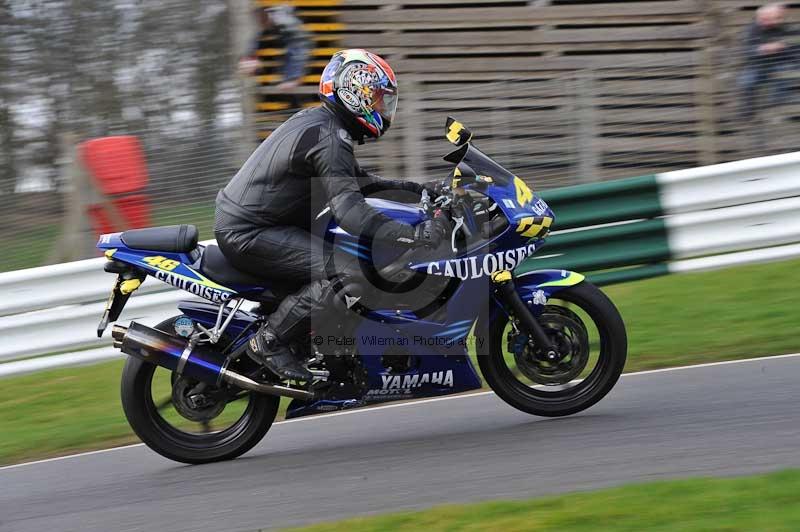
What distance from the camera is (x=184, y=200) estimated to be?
8.72m

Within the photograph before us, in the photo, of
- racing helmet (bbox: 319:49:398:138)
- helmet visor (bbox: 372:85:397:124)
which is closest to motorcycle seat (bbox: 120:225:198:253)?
racing helmet (bbox: 319:49:398:138)

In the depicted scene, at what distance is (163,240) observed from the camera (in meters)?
5.54

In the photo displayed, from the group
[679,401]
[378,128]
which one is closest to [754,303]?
[679,401]

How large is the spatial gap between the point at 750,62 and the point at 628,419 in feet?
14.0

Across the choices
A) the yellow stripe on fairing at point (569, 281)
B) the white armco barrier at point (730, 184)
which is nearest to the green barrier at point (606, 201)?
the white armco barrier at point (730, 184)

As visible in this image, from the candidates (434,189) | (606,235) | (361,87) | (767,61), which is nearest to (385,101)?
(361,87)

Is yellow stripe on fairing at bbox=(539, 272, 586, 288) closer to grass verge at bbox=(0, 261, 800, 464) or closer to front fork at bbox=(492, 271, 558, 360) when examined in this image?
front fork at bbox=(492, 271, 558, 360)

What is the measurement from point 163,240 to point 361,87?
122cm

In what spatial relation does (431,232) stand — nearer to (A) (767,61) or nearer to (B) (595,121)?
(B) (595,121)

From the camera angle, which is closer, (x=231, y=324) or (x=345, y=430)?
(x=231, y=324)

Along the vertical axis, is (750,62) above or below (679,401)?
above

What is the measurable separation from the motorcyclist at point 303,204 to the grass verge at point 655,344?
163cm

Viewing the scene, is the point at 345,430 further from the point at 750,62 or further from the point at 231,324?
the point at 750,62

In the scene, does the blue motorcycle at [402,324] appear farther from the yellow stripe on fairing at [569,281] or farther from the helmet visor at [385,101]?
the helmet visor at [385,101]
